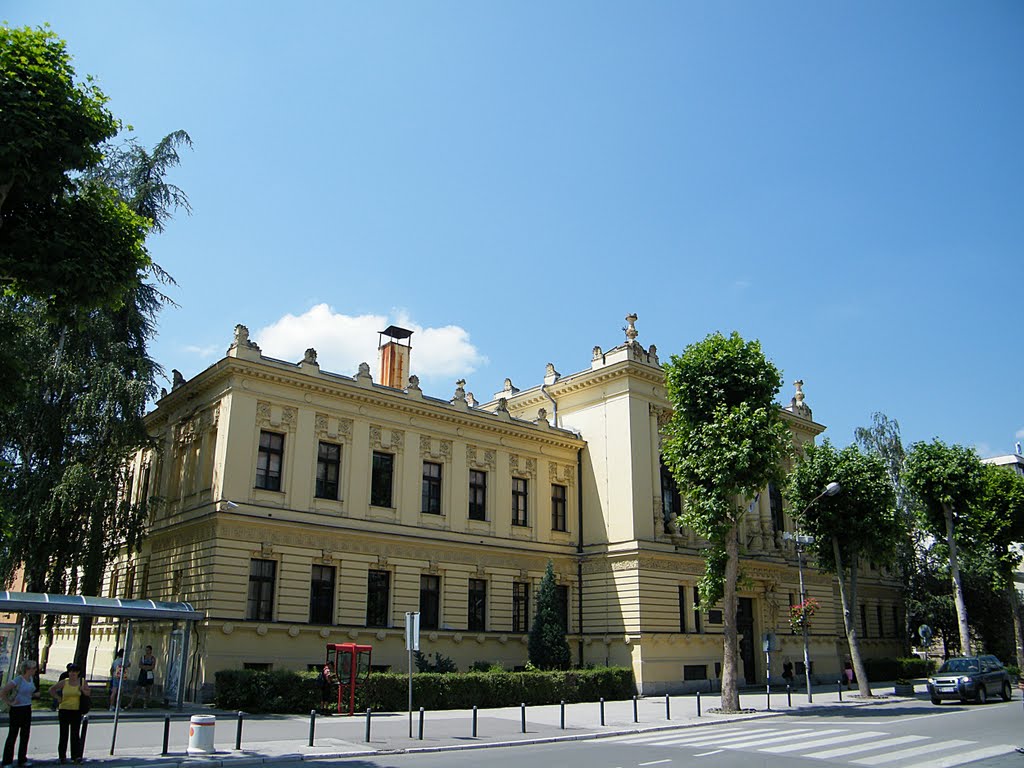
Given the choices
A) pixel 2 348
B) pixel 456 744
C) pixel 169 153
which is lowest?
pixel 456 744

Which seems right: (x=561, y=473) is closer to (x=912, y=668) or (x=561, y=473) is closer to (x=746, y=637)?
(x=746, y=637)

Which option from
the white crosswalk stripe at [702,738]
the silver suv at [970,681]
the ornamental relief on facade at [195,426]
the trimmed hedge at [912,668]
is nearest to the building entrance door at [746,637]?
the silver suv at [970,681]

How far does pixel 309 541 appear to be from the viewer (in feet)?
97.4

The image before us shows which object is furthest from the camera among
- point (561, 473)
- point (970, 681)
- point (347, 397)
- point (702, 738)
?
point (561, 473)

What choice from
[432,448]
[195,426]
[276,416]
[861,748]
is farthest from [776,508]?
[195,426]

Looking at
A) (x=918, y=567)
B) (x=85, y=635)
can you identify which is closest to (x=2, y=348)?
(x=85, y=635)

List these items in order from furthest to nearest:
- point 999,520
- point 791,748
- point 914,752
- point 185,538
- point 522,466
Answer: point 999,520
point 522,466
point 185,538
point 791,748
point 914,752

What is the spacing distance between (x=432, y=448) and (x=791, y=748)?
20442 millimetres

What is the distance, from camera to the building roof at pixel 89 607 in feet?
69.5

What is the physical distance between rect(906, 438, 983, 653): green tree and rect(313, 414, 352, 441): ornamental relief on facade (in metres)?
30.9

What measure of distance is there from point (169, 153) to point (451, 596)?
23.0 m

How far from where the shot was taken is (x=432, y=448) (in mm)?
34719

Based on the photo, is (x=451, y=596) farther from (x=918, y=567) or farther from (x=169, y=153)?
(x=918, y=567)

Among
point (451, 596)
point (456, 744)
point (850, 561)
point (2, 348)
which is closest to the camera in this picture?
point (2, 348)
